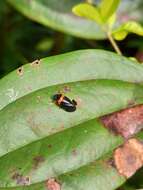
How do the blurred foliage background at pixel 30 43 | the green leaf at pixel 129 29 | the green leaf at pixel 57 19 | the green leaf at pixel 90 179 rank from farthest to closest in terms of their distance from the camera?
the blurred foliage background at pixel 30 43 → the green leaf at pixel 57 19 → the green leaf at pixel 129 29 → the green leaf at pixel 90 179

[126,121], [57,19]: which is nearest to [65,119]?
[126,121]

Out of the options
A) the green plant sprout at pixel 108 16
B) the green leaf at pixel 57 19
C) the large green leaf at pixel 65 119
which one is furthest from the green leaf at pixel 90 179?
the green leaf at pixel 57 19

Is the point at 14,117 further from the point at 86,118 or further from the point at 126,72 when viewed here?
→ the point at 126,72

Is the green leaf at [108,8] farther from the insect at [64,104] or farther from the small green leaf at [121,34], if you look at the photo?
the insect at [64,104]

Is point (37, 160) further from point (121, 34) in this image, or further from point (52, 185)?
point (121, 34)

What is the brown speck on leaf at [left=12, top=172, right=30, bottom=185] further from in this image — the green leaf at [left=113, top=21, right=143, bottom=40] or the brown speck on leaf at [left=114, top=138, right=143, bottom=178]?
the green leaf at [left=113, top=21, right=143, bottom=40]

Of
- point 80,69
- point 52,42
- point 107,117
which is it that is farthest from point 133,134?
point 52,42
